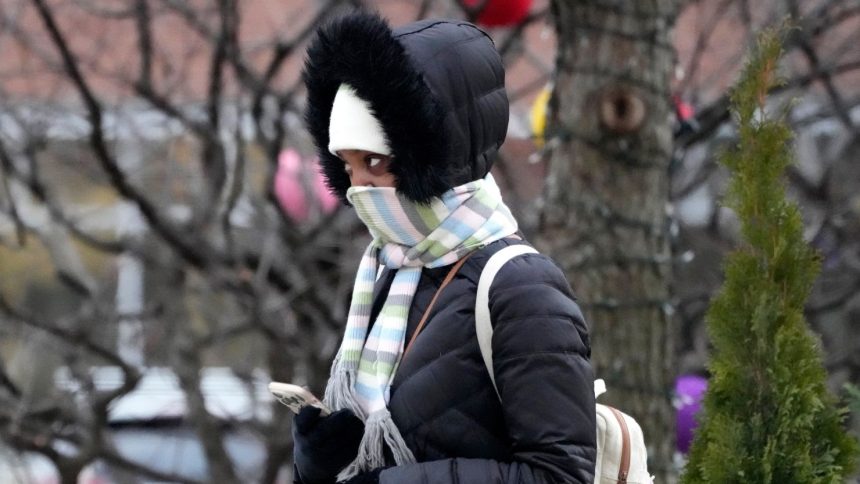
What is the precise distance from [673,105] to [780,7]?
288 centimetres

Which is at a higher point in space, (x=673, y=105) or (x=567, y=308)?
(x=673, y=105)

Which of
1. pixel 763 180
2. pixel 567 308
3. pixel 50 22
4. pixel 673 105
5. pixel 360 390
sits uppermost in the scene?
pixel 50 22

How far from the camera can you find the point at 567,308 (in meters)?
1.98

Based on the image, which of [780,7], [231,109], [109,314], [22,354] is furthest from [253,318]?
[780,7]

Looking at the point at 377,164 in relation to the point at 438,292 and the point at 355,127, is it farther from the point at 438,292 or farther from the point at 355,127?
the point at 438,292

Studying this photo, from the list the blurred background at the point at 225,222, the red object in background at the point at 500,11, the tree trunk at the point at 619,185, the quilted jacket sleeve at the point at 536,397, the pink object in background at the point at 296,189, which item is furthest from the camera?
the pink object in background at the point at 296,189

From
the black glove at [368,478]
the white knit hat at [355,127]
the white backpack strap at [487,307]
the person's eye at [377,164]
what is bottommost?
the black glove at [368,478]

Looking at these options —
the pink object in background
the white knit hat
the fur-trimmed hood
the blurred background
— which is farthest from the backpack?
the pink object in background

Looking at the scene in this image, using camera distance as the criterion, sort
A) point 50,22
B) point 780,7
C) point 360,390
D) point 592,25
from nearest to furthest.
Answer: point 360,390
point 592,25
point 50,22
point 780,7

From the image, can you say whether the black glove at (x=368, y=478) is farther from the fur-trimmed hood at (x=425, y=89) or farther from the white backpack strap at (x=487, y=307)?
the fur-trimmed hood at (x=425, y=89)

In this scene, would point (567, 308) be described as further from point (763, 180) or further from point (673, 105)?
point (673, 105)

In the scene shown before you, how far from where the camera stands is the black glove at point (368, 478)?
6.56ft

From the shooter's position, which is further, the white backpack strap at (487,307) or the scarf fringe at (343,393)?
the scarf fringe at (343,393)

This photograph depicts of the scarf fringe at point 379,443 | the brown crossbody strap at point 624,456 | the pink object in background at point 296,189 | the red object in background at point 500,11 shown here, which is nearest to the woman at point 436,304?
the scarf fringe at point 379,443
